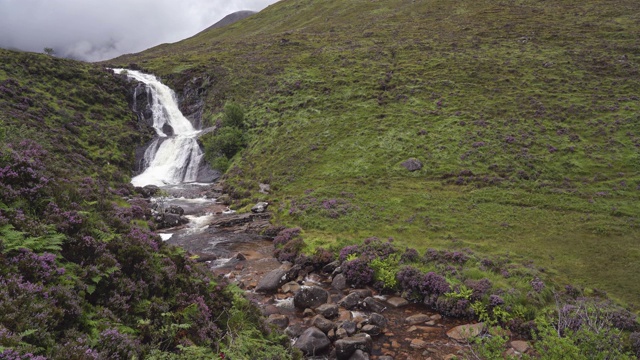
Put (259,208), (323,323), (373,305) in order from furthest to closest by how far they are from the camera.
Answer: (259,208) → (373,305) → (323,323)

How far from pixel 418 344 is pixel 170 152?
53178 mm

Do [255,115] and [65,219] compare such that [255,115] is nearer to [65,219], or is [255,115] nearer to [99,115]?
[99,115]

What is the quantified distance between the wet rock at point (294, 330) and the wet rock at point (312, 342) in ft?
1.90

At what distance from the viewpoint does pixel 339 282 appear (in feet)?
63.4

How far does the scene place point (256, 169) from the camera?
45062 mm

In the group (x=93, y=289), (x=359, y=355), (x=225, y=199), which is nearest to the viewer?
(x=93, y=289)

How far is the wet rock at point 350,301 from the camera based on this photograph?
16609 mm

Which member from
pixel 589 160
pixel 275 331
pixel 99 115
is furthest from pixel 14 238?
pixel 99 115

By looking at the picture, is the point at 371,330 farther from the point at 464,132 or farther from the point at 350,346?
the point at 464,132

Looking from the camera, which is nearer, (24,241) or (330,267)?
(24,241)

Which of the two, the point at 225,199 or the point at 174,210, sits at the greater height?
the point at 174,210

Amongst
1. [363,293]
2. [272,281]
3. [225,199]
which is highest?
[225,199]

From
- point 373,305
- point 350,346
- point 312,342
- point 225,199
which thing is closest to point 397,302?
point 373,305

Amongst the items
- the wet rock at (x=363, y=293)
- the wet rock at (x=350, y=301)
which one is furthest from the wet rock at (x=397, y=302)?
the wet rock at (x=350, y=301)
